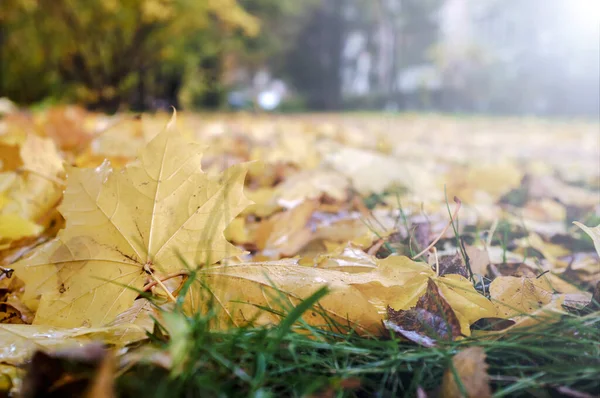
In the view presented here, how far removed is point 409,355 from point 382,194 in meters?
0.88

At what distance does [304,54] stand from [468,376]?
87.7 feet

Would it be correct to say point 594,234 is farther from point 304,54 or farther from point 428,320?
point 304,54

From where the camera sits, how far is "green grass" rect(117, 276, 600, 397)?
39cm

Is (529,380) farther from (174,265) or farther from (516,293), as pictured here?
(174,265)

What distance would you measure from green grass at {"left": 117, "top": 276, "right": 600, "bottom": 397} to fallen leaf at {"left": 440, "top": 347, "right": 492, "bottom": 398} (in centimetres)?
1

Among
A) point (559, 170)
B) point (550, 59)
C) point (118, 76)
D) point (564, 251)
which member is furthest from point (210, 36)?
point (550, 59)

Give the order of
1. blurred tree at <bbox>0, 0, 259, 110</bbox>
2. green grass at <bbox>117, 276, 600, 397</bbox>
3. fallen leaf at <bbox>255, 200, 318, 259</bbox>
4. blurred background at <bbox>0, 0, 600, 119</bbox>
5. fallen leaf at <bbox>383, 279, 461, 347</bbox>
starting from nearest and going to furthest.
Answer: green grass at <bbox>117, 276, 600, 397</bbox> → fallen leaf at <bbox>383, 279, 461, 347</bbox> → fallen leaf at <bbox>255, 200, 318, 259</bbox> → blurred tree at <bbox>0, 0, 259, 110</bbox> → blurred background at <bbox>0, 0, 600, 119</bbox>

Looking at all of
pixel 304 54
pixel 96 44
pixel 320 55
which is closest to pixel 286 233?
pixel 96 44

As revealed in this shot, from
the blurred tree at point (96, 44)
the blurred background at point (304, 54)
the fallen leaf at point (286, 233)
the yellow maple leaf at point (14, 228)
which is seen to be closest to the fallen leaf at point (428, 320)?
the fallen leaf at point (286, 233)

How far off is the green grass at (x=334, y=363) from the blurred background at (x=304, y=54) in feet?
3.36

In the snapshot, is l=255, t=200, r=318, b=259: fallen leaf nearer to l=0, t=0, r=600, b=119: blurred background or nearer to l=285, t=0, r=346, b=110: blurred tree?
l=0, t=0, r=600, b=119: blurred background

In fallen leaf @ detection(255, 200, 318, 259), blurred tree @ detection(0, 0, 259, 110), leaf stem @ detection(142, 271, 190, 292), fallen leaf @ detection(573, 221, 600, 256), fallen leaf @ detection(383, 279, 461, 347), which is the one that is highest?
blurred tree @ detection(0, 0, 259, 110)

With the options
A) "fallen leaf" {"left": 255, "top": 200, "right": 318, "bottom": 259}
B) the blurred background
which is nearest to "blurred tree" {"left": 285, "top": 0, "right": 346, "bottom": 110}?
the blurred background

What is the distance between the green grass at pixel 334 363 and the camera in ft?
1.26
